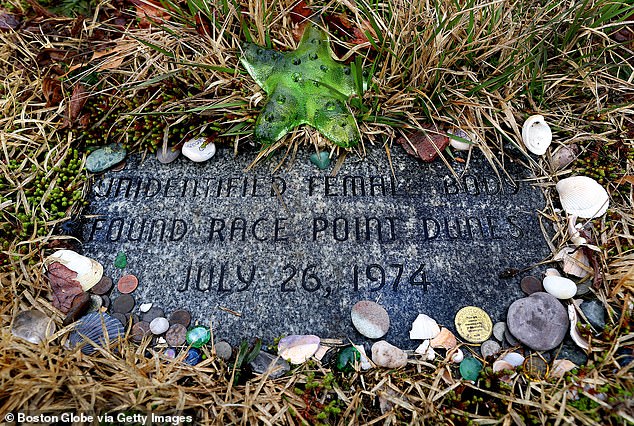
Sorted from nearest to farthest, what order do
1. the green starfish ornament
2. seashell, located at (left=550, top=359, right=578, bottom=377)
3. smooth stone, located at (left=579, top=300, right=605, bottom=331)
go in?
1. seashell, located at (left=550, top=359, right=578, bottom=377)
2. smooth stone, located at (left=579, top=300, right=605, bottom=331)
3. the green starfish ornament

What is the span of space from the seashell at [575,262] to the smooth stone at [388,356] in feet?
2.84

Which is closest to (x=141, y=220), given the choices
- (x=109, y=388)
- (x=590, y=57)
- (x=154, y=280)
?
(x=154, y=280)

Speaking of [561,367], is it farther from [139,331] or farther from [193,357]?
[139,331]

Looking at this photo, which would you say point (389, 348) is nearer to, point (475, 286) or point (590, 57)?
point (475, 286)

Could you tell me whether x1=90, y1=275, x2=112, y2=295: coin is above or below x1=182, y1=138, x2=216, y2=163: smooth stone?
below

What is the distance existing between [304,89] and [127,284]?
1.29 meters

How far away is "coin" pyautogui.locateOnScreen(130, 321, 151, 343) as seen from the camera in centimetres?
194

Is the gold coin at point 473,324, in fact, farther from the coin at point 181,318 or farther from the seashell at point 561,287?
the coin at point 181,318

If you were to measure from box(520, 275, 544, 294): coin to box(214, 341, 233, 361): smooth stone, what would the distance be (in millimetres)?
1326

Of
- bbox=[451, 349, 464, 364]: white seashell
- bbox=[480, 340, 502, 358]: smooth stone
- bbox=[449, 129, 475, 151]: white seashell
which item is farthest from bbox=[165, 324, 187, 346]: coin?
bbox=[449, 129, 475, 151]: white seashell

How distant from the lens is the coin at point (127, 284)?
6.70 feet

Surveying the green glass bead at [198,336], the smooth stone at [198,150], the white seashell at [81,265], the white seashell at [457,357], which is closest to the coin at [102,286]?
the white seashell at [81,265]

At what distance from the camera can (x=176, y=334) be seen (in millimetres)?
1938

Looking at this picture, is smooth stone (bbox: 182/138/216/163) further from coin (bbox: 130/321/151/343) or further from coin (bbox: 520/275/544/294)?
coin (bbox: 520/275/544/294)
